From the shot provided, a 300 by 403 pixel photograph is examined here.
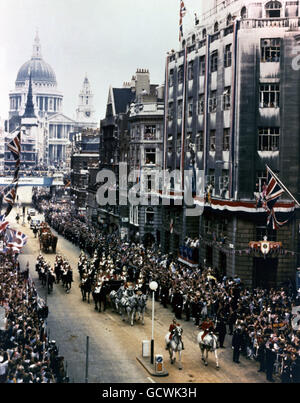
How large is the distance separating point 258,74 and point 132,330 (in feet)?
73.2

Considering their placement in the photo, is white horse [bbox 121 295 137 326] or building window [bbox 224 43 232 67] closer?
white horse [bbox 121 295 137 326]

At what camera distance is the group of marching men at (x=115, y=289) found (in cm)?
3797

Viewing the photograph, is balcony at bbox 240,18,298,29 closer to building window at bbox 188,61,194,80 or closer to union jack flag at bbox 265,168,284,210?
building window at bbox 188,61,194,80

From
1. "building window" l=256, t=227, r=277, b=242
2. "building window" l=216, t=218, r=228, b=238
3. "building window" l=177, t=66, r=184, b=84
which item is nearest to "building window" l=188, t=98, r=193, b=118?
"building window" l=177, t=66, r=184, b=84

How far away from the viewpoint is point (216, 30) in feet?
189

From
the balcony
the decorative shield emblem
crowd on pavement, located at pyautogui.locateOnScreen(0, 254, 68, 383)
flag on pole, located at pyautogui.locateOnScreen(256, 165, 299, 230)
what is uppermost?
the balcony

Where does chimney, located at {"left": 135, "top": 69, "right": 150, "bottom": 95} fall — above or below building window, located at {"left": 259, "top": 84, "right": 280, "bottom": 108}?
above

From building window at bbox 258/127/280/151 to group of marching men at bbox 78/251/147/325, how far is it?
13.4 meters

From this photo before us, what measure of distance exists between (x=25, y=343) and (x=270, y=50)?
30.0 m

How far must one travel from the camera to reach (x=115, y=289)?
42.1 m

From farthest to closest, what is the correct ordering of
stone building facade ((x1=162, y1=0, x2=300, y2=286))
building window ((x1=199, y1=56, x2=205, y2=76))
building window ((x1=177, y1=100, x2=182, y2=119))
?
building window ((x1=177, y1=100, x2=182, y2=119)) → building window ((x1=199, y1=56, x2=205, y2=76)) → stone building facade ((x1=162, y1=0, x2=300, y2=286))

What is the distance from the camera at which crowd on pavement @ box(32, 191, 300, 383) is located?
92.8 feet

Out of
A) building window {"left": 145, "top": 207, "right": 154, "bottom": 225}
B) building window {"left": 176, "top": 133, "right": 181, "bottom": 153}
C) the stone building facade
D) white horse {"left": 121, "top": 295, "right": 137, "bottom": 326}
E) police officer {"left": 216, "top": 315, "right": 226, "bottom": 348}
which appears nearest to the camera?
police officer {"left": 216, "top": 315, "right": 226, "bottom": 348}

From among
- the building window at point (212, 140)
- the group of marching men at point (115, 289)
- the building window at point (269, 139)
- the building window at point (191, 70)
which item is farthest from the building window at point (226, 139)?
the group of marching men at point (115, 289)
